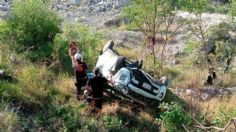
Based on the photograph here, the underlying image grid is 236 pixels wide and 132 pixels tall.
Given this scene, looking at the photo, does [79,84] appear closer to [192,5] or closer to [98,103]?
[98,103]

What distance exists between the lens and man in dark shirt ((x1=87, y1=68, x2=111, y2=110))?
8.11m

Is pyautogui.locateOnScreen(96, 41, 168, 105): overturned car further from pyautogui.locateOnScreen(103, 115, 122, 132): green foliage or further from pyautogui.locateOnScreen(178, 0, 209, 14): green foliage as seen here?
pyautogui.locateOnScreen(178, 0, 209, 14): green foliage

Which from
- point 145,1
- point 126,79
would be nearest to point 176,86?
point 145,1

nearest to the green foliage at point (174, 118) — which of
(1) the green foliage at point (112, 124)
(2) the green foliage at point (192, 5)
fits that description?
(1) the green foliage at point (112, 124)

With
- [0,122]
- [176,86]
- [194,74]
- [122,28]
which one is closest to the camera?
[0,122]

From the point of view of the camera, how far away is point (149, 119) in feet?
28.2

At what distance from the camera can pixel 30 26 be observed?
35.9 feet

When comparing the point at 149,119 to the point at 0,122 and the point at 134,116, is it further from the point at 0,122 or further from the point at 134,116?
the point at 0,122

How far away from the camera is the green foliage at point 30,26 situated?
10.8 meters

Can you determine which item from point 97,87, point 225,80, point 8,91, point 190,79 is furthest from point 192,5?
point 8,91

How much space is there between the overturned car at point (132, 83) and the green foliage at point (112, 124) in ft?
2.45

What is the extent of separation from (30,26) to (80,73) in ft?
9.98

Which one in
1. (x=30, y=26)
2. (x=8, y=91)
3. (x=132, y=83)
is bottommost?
(x=132, y=83)

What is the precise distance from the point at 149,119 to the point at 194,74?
421 cm
